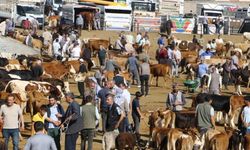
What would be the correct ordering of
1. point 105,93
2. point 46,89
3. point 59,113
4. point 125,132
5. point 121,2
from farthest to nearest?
point 121,2 < point 46,89 < point 105,93 < point 125,132 < point 59,113

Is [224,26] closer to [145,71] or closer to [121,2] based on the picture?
[121,2]

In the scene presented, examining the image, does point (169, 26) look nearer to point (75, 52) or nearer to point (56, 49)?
point (56, 49)

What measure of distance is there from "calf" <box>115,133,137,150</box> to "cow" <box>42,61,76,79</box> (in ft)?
36.5

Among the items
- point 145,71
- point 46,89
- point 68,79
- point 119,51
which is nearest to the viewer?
point 46,89

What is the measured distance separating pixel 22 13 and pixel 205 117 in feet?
103

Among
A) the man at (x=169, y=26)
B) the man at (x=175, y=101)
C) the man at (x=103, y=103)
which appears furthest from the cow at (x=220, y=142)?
the man at (x=169, y=26)

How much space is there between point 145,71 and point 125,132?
341 inches

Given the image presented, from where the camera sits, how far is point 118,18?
48188mm

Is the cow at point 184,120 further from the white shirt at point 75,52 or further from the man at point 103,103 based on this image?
the white shirt at point 75,52

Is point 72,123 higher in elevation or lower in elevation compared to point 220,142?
higher

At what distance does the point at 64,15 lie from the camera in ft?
164

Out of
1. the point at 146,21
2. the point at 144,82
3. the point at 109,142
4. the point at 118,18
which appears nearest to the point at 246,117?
the point at 109,142

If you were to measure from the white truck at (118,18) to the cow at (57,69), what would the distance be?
62.5 feet

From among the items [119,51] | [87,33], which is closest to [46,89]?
[119,51]
